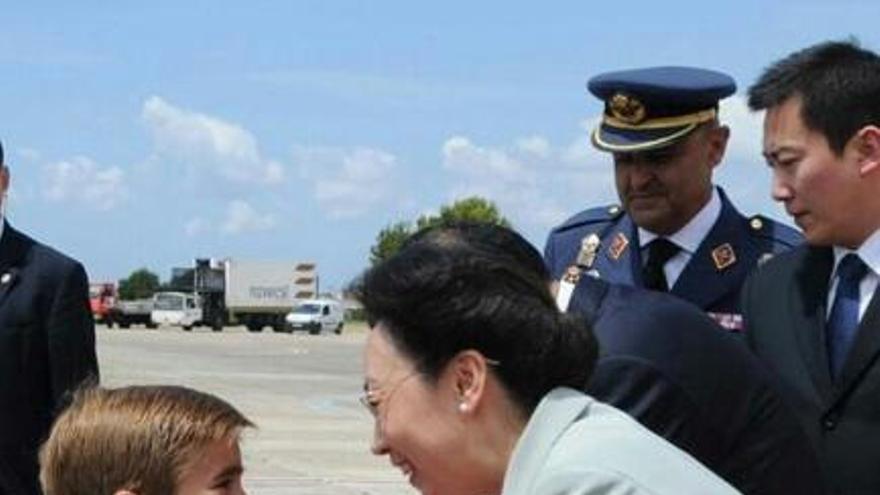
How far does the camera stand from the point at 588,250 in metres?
4.03

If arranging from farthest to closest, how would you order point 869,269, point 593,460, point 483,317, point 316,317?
1. point 316,317
2. point 869,269
3. point 483,317
4. point 593,460

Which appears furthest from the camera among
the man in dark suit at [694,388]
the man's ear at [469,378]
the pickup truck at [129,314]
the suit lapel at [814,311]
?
the pickup truck at [129,314]

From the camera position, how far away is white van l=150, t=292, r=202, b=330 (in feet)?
241

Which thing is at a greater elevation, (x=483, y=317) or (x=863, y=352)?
(x=483, y=317)

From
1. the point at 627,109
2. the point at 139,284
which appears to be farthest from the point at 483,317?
the point at 139,284

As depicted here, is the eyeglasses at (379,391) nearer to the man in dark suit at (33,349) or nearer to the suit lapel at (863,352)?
the suit lapel at (863,352)

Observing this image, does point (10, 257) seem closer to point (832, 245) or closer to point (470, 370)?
point (832, 245)

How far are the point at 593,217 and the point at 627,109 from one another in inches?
15.6

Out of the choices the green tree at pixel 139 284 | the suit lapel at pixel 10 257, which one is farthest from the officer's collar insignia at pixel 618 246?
the green tree at pixel 139 284

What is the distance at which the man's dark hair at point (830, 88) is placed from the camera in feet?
11.3

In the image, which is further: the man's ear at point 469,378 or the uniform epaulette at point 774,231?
the uniform epaulette at point 774,231

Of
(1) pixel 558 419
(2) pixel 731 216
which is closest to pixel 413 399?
(1) pixel 558 419

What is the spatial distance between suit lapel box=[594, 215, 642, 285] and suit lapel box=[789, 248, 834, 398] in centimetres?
42

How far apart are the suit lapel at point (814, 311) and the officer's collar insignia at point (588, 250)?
1.69 feet
